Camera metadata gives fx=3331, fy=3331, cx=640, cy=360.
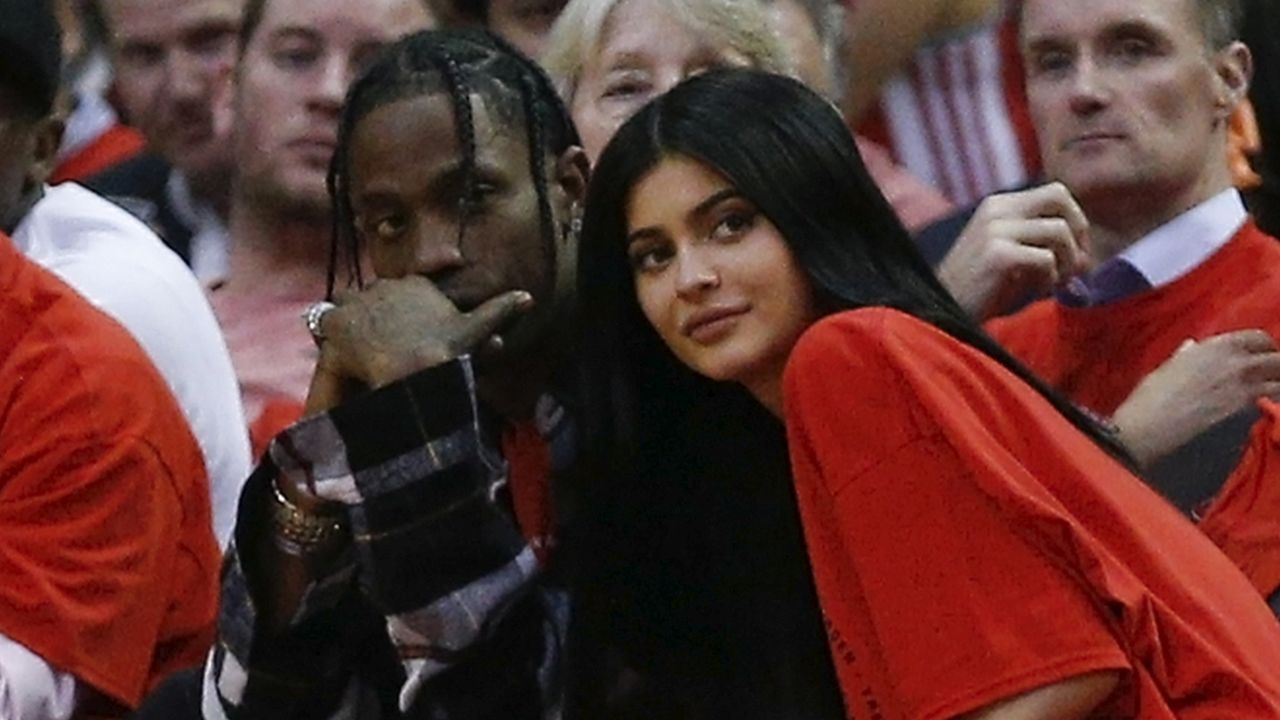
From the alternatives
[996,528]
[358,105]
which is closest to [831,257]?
[996,528]

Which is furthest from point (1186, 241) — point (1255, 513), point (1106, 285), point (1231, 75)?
point (1255, 513)

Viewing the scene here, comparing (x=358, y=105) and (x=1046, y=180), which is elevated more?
(x=358, y=105)

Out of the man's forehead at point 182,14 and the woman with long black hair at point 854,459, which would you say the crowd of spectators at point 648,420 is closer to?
the woman with long black hair at point 854,459

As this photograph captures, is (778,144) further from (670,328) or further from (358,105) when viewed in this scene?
(358,105)

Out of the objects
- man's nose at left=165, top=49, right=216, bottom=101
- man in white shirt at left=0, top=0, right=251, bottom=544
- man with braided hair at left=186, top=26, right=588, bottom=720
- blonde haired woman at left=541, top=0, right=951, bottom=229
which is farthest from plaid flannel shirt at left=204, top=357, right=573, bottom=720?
man's nose at left=165, top=49, right=216, bottom=101

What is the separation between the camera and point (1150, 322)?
4023 millimetres

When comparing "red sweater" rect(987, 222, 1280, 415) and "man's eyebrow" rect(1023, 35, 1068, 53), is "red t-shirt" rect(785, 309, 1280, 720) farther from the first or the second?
"man's eyebrow" rect(1023, 35, 1068, 53)

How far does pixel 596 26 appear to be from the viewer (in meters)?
4.33

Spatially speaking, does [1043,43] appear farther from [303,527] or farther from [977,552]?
[977,552]

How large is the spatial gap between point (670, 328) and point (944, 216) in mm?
1477

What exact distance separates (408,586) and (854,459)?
1.67 feet

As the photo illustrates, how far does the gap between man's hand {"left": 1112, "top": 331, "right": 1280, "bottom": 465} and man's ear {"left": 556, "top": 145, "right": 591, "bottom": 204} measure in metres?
0.68

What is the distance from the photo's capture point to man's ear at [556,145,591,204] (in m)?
3.58

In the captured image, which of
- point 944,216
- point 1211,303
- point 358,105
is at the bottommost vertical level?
point 944,216
